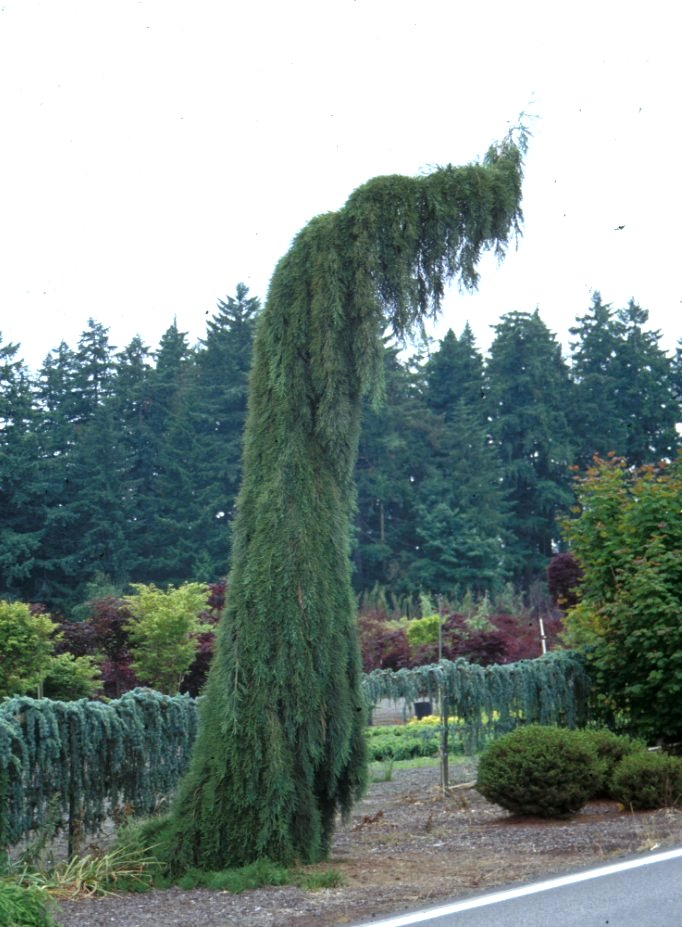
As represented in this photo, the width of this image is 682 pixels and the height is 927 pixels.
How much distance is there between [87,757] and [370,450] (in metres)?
43.4

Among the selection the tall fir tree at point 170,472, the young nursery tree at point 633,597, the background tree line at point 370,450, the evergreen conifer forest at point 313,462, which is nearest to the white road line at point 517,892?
the evergreen conifer forest at point 313,462

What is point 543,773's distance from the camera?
1025cm

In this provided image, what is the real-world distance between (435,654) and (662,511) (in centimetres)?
1339

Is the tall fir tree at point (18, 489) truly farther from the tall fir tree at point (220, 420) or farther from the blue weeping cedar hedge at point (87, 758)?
the blue weeping cedar hedge at point (87, 758)

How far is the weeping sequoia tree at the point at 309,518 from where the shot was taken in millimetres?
7961

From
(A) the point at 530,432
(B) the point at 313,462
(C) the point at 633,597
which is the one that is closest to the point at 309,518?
(B) the point at 313,462

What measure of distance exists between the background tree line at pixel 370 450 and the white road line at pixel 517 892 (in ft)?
112

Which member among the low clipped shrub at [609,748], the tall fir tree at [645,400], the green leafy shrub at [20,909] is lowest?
the green leafy shrub at [20,909]

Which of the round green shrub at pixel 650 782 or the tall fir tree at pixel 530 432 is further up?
the tall fir tree at pixel 530 432

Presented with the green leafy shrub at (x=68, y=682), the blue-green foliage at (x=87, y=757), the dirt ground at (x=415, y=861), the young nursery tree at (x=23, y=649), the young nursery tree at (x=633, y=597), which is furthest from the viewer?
the green leafy shrub at (x=68, y=682)

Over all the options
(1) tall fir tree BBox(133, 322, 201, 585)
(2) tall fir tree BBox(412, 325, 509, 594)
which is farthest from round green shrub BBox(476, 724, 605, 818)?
(2) tall fir tree BBox(412, 325, 509, 594)

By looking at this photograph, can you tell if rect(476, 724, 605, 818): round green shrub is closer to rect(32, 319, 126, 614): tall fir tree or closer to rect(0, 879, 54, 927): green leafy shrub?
rect(0, 879, 54, 927): green leafy shrub

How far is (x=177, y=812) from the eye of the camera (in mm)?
8141

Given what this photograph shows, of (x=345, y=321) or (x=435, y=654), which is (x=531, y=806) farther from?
(x=435, y=654)
